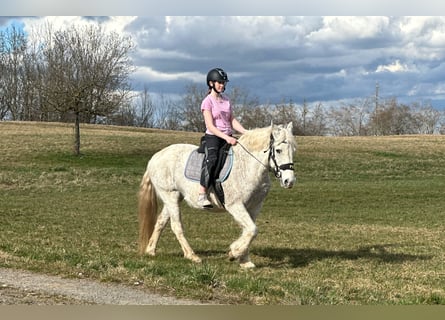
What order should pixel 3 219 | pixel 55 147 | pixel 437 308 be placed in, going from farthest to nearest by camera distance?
pixel 55 147 → pixel 3 219 → pixel 437 308

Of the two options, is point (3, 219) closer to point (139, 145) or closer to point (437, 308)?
point (437, 308)

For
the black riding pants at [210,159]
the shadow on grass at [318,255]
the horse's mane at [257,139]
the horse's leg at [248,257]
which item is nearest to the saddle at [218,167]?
the black riding pants at [210,159]

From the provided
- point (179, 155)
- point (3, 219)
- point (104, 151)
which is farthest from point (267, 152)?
point (104, 151)

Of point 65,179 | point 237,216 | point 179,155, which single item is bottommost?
point 65,179

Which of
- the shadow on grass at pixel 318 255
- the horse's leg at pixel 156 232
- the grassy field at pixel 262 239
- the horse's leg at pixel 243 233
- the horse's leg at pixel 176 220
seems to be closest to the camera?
the grassy field at pixel 262 239

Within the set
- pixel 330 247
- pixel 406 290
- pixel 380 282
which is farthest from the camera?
pixel 330 247

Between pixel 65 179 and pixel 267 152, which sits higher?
pixel 267 152

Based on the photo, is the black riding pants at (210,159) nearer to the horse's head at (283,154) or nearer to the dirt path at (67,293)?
the horse's head at (283,154)

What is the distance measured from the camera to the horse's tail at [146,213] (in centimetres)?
1052

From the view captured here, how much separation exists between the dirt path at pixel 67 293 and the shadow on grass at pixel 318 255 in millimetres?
3341

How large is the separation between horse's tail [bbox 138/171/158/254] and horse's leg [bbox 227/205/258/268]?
212cm

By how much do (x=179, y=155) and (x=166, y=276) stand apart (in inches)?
122

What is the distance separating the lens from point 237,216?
8977 millimetres

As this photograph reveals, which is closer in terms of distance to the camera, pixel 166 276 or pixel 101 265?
pixel 166 276
